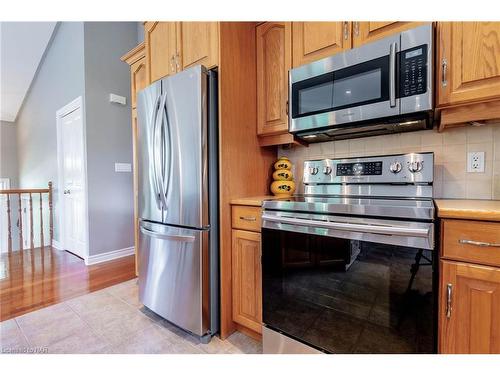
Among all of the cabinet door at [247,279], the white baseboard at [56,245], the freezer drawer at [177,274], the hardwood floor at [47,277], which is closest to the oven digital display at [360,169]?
the cabinet door at [247,279]

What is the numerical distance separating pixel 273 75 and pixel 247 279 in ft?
4.52

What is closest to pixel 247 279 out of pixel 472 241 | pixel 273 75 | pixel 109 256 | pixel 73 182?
pixel 472 241

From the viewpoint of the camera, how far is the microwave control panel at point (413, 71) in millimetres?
1137

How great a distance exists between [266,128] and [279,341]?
4.32 ft

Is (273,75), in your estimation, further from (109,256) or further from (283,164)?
(109,256)

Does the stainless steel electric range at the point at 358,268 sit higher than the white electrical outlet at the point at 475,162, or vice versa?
the white electrical outlet at the point at 475,162

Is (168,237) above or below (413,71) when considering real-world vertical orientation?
below

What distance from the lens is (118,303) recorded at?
1.97 meters

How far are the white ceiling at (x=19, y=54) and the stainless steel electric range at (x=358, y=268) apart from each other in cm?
452

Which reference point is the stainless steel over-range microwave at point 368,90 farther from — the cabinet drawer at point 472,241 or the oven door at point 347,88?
the cabinet drawer at point 472,241

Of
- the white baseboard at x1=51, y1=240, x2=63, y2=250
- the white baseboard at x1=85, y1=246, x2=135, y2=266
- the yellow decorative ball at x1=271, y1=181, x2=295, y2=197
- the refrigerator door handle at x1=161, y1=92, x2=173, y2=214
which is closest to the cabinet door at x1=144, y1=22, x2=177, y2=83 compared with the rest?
the refrigerator door handle at x1=161, y1=92, x2=173, y2=214

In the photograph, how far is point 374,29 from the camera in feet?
4.19
